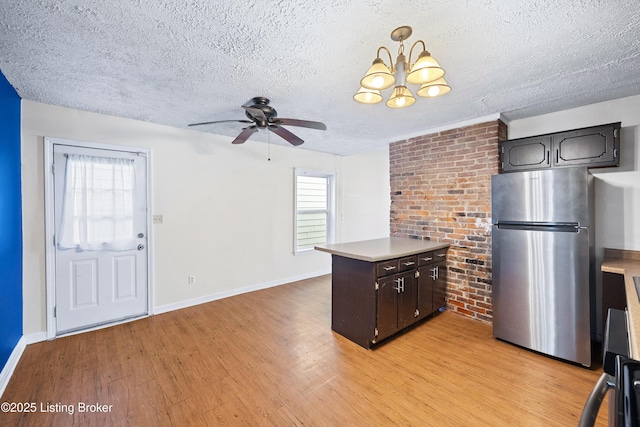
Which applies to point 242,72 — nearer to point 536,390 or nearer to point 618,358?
point 618,358

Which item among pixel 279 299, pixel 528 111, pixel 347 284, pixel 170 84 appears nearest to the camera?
pixel 170 84

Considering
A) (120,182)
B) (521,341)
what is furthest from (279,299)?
(521,341)

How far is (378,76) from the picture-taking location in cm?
148

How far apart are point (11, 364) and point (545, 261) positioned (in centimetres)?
474

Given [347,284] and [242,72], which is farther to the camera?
[347,284]

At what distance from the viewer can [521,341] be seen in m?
2.52

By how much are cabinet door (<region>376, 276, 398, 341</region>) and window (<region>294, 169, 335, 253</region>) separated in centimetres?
250

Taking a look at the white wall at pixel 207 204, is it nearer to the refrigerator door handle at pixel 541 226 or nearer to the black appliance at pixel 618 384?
the refrigerator door handle at pixel 541 226

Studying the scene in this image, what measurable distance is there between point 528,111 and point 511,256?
Answer: 1649 mm

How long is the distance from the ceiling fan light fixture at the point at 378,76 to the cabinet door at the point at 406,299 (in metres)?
1.88

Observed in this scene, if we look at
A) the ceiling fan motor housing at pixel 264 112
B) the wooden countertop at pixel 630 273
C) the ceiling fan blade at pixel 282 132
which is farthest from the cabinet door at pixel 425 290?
the ceiling fan motor housing at pixel 264 112

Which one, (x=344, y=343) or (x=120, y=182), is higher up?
(x=120, y=182)

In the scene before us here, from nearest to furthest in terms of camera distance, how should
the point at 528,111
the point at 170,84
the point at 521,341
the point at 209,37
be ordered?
the point at 209,37, the point at 170,84, the point at 521,341, the point at 528,111

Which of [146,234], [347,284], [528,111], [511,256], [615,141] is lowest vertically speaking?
[347,284]
